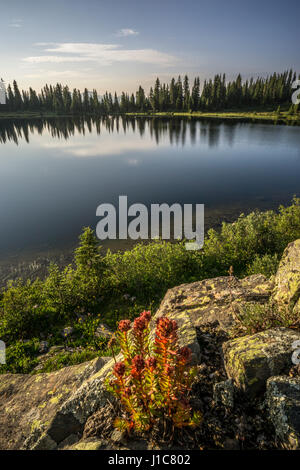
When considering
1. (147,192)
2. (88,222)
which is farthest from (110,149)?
(88,222)

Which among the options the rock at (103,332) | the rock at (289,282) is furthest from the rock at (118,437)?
the rock at (103,332)

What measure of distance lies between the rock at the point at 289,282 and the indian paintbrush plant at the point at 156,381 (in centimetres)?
337

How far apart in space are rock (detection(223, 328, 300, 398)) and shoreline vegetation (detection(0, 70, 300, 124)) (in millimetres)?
142852

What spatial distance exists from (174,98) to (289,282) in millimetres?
177203

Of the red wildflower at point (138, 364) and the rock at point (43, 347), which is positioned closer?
the red wildflower at point (138, 364)

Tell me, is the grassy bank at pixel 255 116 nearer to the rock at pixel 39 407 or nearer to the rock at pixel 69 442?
the rock at pixel 39 407

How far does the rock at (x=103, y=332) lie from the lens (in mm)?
9664

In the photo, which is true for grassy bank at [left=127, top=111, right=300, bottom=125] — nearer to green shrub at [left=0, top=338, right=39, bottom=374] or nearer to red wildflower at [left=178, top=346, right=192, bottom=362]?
green shrub at [left=0, top=338, right=39, bottom=374]

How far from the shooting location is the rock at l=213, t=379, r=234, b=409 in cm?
357

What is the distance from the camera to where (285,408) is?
3.10m

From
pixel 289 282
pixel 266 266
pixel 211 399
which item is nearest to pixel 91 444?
pixel 211 399

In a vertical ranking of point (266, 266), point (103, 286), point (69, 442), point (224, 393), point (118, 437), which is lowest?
point (103, 286)

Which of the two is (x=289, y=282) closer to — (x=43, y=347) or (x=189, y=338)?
(x=189, y=338)
